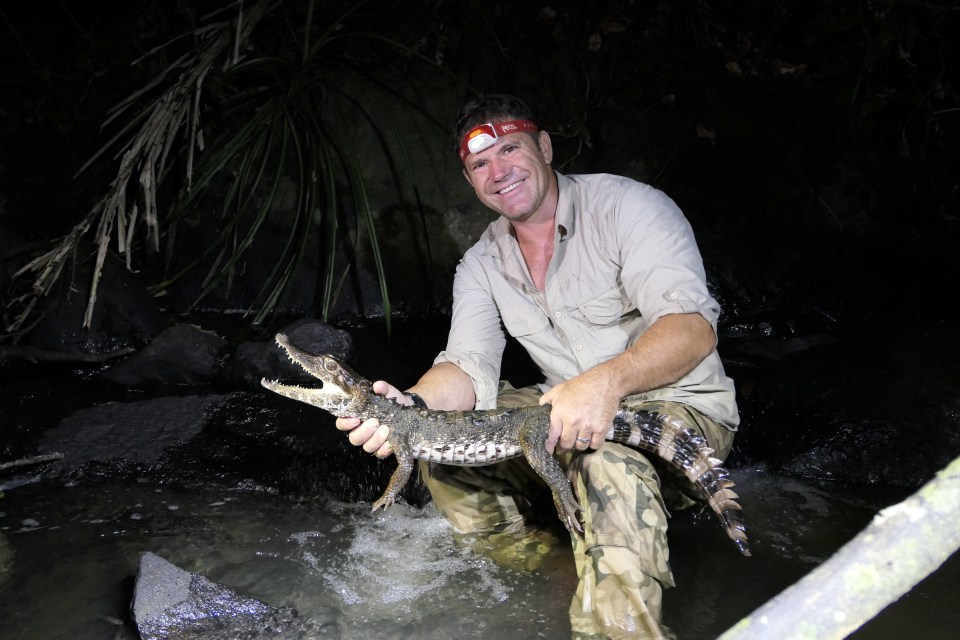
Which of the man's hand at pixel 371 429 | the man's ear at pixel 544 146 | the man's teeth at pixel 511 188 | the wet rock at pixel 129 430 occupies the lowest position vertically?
the wet rock at pixel 129 430

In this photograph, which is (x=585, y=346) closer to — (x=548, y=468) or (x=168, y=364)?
(x=548, y=468)

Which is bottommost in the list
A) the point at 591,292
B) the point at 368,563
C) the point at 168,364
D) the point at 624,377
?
the point at 368,563

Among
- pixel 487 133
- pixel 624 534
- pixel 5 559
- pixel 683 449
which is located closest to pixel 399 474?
pixel 624 534

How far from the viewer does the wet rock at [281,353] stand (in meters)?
4.60

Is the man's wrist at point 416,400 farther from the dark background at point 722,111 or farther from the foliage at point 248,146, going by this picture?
the dark background at point 722,111

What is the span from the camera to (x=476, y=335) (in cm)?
327

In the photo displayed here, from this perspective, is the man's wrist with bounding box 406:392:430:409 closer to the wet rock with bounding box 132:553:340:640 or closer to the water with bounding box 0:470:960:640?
the water with bounding box 0:470:960:640

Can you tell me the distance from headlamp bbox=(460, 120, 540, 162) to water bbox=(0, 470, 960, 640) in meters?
1.61

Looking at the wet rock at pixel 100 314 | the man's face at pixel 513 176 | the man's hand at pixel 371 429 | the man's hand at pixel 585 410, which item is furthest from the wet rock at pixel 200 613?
the wet rock at pixel 100 314

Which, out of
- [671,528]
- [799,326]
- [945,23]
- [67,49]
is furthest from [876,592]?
[67,49]

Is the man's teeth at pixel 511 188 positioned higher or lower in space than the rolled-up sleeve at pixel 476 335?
higher

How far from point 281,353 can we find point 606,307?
7.61ft

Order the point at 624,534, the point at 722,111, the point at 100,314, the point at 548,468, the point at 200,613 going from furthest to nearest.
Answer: the point at 722,111
the point at 100,314
the point at 548,468
the point at 200,613
the point at 624,534

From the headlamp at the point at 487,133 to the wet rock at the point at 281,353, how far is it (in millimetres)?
1927
